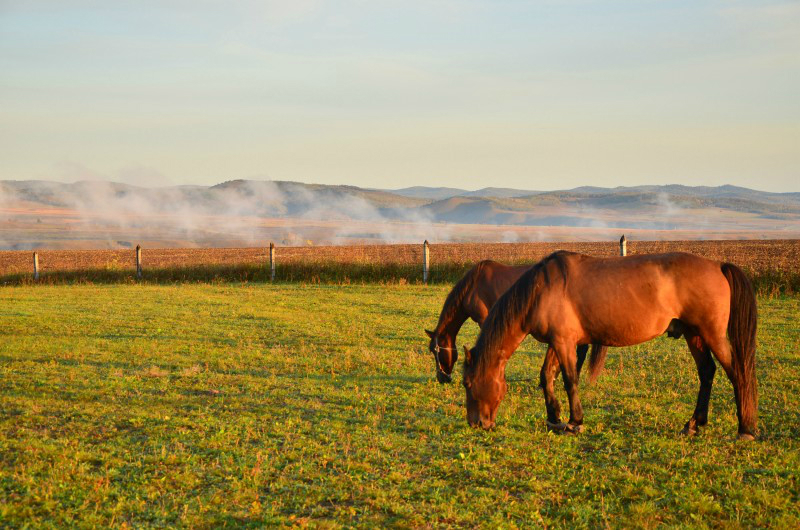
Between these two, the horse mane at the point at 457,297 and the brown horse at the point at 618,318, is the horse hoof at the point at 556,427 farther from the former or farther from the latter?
the horse mane at the point at 457,297

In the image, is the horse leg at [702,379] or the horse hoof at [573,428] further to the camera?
the horse leg at [702,379]

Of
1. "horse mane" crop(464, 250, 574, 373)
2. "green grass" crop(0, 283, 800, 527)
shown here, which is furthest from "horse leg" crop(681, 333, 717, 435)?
"horse mane" crop(464, 250, 574, 373)

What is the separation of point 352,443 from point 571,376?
267 cm

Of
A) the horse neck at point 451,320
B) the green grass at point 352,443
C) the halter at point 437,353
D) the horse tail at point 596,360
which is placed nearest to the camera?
the green grass at point 352,443

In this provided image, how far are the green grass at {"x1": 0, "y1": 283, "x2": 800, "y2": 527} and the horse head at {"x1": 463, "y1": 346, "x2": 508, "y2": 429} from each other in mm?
278

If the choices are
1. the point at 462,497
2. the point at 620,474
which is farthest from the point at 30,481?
the point at 620,474

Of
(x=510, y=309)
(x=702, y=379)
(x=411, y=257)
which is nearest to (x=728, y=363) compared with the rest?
(x=702, y=379)

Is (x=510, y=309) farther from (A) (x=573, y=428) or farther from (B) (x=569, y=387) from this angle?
(A) (x=573, y=428)

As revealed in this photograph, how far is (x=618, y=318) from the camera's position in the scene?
8125mm

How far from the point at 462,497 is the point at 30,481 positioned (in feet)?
13.5

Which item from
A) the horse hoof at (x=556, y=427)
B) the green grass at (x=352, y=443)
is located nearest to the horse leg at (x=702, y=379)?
the green grass at (x=352, y=443)

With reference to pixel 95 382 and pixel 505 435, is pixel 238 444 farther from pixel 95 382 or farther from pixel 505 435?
pixel 95 382

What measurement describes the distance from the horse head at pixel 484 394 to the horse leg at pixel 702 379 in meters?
2.29

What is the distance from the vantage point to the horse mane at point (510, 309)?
26.7 ft
